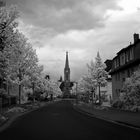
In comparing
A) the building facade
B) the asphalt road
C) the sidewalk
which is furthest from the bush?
the asphalt road

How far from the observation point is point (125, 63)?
147 ft

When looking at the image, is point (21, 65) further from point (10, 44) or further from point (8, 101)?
point (10, 44)

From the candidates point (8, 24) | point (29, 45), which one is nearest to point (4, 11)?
point (8, 24)

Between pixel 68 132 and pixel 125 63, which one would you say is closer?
pixel 68 132

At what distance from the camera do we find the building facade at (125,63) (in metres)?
39.6

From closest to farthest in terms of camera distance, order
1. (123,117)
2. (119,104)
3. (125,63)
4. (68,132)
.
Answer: (68,132), (123,117), (119,104), (125,63)

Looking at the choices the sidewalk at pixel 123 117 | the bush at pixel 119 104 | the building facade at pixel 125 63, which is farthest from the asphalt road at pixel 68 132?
the building facade at pixel 125 63

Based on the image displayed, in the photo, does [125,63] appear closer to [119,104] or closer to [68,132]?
[119,104]

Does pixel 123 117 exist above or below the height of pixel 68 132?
below

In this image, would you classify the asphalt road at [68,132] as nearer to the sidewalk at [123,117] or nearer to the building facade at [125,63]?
the sidewalk at [123,117]

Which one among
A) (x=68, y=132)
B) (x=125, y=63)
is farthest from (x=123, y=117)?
(x=125, y=63)

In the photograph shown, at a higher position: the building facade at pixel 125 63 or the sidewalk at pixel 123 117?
the building facade at pixel 125 63

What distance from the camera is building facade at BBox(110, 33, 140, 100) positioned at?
130ft

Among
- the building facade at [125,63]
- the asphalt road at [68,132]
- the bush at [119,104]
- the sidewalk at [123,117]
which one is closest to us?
the asphalt road at [68,132]
